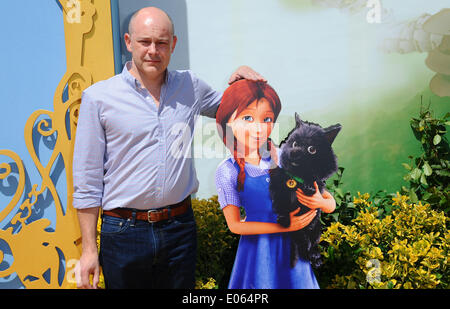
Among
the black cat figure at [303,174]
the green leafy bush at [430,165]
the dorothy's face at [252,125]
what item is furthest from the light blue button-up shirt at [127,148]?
the green leafy bush at [430,165]

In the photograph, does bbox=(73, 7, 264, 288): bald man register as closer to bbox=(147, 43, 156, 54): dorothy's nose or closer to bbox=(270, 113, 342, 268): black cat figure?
bbox=(147, 43, 156, 54): dorothy's nose

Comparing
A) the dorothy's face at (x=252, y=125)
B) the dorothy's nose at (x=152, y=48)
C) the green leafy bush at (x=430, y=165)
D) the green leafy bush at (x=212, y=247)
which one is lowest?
the green leafy bush at (x=212, y=247)

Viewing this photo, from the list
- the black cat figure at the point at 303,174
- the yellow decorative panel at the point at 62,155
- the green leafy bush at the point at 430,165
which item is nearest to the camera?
the black cat figure at the point at 303,174

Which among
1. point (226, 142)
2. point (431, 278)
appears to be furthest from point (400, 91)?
point (226, 142)

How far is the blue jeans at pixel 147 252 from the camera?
6.61 feet

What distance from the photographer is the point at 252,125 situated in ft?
7.12

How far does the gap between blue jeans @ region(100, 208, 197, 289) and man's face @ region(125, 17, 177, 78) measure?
80 cm

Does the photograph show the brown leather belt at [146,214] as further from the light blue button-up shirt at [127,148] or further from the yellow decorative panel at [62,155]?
the yellow decorative panel at [62,155]

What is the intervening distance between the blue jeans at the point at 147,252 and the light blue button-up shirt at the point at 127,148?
116 mm

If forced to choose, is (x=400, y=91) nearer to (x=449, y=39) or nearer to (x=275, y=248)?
(x=449, y=39)

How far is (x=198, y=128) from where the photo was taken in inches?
113

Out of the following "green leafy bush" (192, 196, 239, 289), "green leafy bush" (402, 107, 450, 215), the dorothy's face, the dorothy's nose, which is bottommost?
"green leafy bush" (192, 196, 239, 289)

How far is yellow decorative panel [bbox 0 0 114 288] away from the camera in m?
2.60

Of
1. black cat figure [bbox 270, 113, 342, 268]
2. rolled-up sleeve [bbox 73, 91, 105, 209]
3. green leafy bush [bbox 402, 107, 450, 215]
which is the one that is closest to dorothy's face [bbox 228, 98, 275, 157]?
black cat figure [bbox 270, 113, 342, 268]
